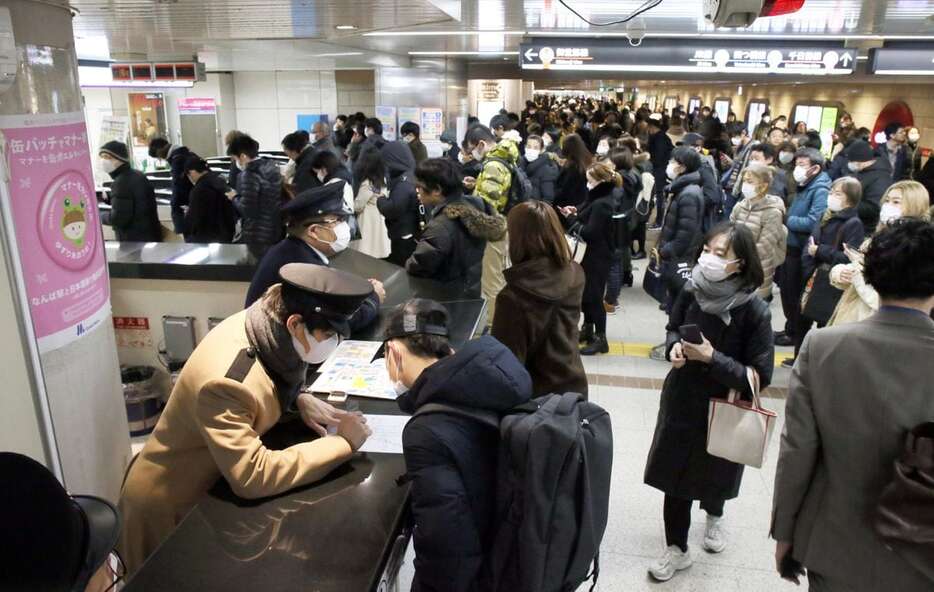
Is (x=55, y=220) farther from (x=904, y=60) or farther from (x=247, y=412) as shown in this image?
(x=904, y=60)

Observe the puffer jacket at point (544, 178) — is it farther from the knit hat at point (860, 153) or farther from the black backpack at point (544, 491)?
the black backpack at point (544, 491)

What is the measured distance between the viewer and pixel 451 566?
5.48 feet

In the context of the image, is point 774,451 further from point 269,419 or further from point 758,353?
point 269,419

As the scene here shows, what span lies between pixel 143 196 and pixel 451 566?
544cm

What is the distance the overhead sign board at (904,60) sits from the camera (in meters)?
7.84

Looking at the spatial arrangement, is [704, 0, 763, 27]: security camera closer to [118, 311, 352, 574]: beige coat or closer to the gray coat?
the gray coat

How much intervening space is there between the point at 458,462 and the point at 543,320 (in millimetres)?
1401

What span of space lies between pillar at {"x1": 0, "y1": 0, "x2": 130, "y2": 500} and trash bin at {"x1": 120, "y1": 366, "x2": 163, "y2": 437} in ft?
5.16

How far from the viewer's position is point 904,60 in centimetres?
792

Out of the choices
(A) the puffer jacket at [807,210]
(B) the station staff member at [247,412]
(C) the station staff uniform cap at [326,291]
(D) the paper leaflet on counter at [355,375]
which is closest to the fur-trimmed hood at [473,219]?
(D) the paper leaflet on counter at [355,375]

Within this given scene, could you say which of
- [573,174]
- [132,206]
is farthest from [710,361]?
[132,206]

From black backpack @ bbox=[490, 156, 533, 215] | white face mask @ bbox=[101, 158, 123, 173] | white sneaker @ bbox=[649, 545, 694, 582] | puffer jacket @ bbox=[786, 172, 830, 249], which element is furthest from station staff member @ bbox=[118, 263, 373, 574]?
black backpack @ bbox=[490, 156, 533, 215]

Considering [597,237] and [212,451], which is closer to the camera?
[212,451]

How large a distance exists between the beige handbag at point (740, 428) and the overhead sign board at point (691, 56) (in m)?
6.25
